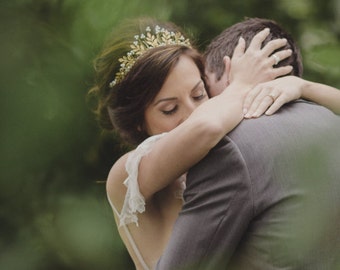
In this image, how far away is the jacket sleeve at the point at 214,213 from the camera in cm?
216

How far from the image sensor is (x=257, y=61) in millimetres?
2625

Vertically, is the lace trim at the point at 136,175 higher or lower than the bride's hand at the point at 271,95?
lower

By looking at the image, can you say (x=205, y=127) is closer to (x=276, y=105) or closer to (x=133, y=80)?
(x=276, y=105)

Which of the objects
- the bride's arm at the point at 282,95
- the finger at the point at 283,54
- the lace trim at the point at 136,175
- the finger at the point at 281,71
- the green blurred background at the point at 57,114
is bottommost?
the lace trim at the point at 136,175

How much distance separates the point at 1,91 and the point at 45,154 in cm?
15

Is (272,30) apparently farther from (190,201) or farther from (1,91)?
(1,91)

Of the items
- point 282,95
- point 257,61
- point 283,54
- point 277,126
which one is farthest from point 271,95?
point 283,54

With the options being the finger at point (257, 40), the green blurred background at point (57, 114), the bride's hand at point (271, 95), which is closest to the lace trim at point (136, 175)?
the bride's hand at point (271, 95)

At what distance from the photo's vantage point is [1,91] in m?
1.14

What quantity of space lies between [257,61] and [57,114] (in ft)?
5.13

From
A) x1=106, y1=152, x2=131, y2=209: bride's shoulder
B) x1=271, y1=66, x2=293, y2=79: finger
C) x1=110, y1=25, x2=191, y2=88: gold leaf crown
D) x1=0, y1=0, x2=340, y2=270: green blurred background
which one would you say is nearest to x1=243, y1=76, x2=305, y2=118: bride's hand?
x1=271, y1=66, x2=293, y2=79: finger

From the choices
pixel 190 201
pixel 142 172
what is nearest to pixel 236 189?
pixel 190 201

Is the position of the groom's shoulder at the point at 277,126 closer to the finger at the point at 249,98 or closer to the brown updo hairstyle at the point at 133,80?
the finger at the point at 249,98

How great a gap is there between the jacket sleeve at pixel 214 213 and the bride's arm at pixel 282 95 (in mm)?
230
